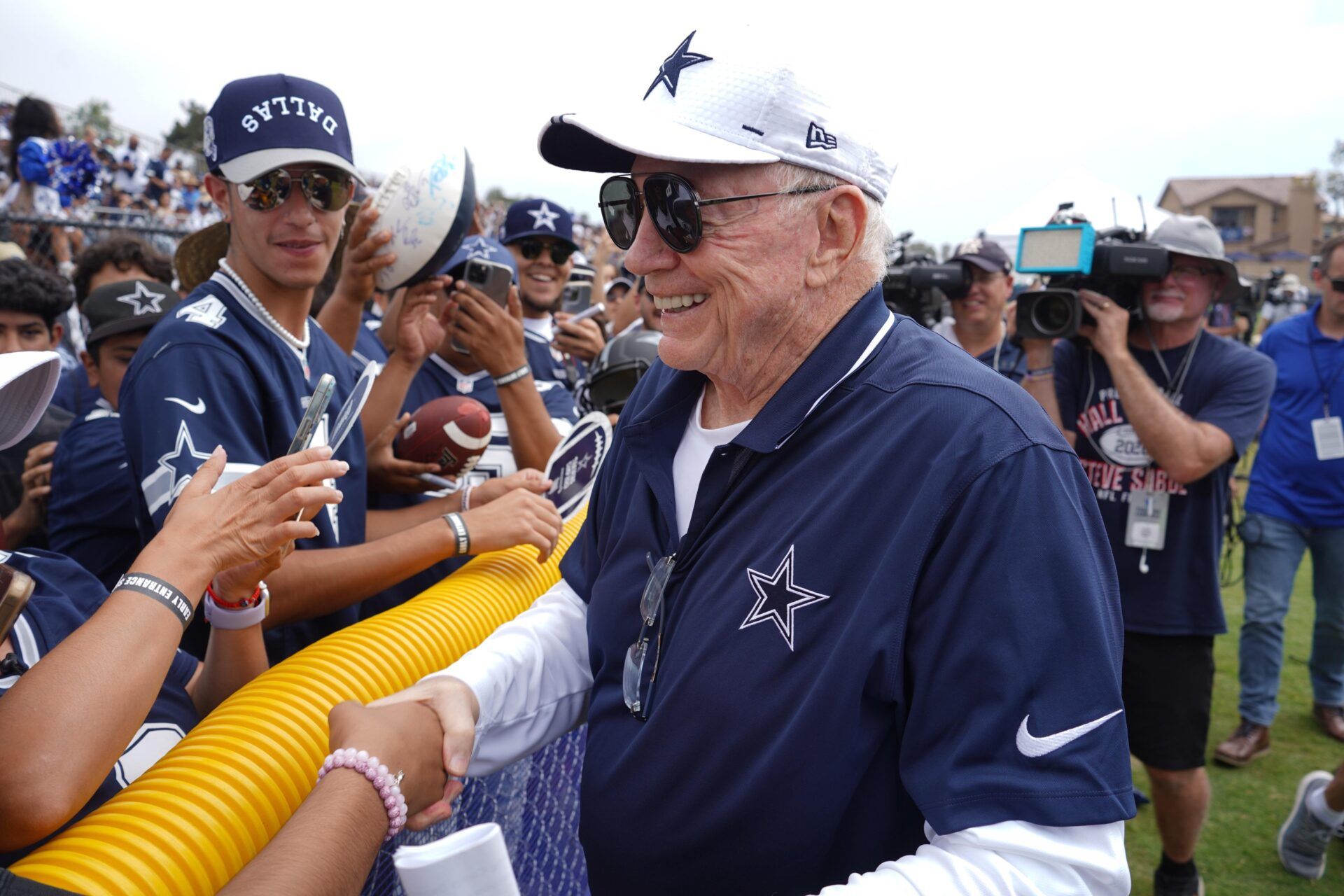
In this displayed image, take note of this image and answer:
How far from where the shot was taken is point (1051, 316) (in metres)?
3.89

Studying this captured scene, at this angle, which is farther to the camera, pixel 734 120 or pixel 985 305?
pixel 985 305

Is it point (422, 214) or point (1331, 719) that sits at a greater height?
point (422, 214)

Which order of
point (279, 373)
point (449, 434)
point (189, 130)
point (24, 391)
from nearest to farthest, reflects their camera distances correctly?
point (24, 391) → point (279, 373) → point (449, 434) → point (189, 130)

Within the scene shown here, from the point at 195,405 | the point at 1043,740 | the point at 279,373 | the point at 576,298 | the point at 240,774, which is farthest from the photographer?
the point at 576,298

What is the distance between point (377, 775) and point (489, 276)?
223 centimetres

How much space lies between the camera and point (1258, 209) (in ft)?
171

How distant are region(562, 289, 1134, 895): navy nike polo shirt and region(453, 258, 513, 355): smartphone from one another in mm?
1830

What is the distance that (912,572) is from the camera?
1.37m

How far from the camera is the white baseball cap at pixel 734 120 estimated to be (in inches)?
61.4

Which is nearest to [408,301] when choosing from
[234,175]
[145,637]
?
[234,175]

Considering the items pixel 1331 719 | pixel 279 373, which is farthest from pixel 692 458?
pixel 1331 719

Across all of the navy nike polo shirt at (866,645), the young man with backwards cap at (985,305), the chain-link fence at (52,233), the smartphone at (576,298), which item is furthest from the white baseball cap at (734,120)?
the chain-link fence at (52,233)

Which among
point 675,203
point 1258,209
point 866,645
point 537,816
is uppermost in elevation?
point 1258,209

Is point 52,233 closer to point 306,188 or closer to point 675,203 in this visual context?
point 306,188
